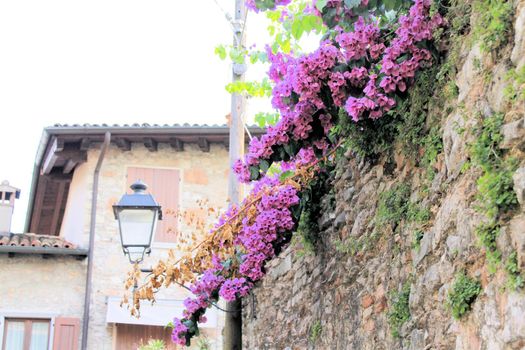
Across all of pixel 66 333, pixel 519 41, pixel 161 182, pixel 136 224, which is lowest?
pixel 519 41

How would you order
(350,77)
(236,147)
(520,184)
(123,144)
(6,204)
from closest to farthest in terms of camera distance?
(520,184) → (350,77) → (236,147) → (123,144) → (6,204)

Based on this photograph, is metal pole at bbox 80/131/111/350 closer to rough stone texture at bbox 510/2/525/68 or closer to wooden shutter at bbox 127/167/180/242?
wooden shutter at bbox 127/167/180/242

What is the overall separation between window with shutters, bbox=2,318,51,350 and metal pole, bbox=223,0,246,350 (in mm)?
8786

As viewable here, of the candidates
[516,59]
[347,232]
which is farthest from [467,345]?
[347,232]

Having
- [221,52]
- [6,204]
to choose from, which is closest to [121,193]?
[6,204]

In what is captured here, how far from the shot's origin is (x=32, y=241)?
1719 centimetres

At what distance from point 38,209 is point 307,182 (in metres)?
15.6

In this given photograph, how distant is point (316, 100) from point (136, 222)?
11.8 ft

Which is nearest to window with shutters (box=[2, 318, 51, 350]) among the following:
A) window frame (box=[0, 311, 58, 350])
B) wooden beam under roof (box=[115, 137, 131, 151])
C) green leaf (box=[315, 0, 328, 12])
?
window frame (box=[0, 311, 58, 350])

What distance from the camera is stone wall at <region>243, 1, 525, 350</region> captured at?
359cm

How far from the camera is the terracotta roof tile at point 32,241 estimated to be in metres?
17.0

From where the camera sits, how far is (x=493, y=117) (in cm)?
375

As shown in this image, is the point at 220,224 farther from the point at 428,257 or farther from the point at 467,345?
the point at 467,345

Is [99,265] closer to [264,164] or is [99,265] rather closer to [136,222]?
[136,222]
